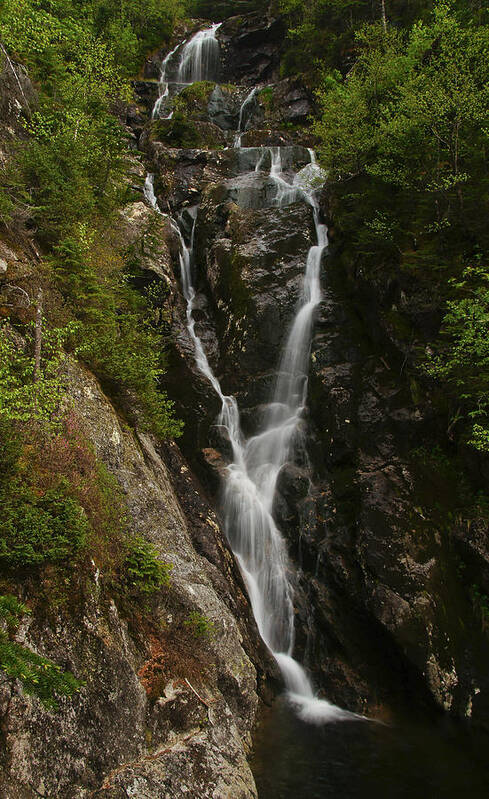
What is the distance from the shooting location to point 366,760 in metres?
7.53

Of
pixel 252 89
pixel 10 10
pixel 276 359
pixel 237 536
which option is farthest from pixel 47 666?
pixel 252 89

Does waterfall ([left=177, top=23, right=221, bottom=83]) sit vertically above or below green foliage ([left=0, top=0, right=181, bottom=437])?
above

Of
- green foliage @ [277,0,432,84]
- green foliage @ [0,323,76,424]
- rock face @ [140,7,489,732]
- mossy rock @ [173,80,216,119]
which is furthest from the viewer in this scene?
mossy rock @ [173,80,216,119]

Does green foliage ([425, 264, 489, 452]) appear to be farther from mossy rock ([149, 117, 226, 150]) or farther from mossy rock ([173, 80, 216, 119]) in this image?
mossy rock ([173, 80, 216, 119])

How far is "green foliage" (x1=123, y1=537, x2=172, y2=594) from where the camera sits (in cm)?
599

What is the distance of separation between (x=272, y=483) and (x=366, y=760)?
6.26 metres

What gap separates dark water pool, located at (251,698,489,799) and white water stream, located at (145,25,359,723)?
0.77 metres

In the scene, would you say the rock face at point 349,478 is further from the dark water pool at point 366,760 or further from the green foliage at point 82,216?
the green foliage at point 82,216

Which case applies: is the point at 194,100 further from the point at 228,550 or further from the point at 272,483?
the point at 228,550

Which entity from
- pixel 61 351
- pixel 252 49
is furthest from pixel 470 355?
pixel 252 49

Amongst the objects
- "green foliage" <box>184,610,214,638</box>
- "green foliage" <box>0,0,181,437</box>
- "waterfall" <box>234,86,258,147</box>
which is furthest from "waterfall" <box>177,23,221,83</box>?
"green foliage" <box>184,610,214,638</box>

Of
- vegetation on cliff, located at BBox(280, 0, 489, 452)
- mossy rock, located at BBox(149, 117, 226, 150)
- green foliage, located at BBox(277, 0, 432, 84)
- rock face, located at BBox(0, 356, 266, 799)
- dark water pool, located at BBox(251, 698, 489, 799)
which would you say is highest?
green foliage, located at BBox(277, 0, 432, 84)

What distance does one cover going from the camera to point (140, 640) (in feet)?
18.3

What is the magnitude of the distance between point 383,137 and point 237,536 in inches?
522
